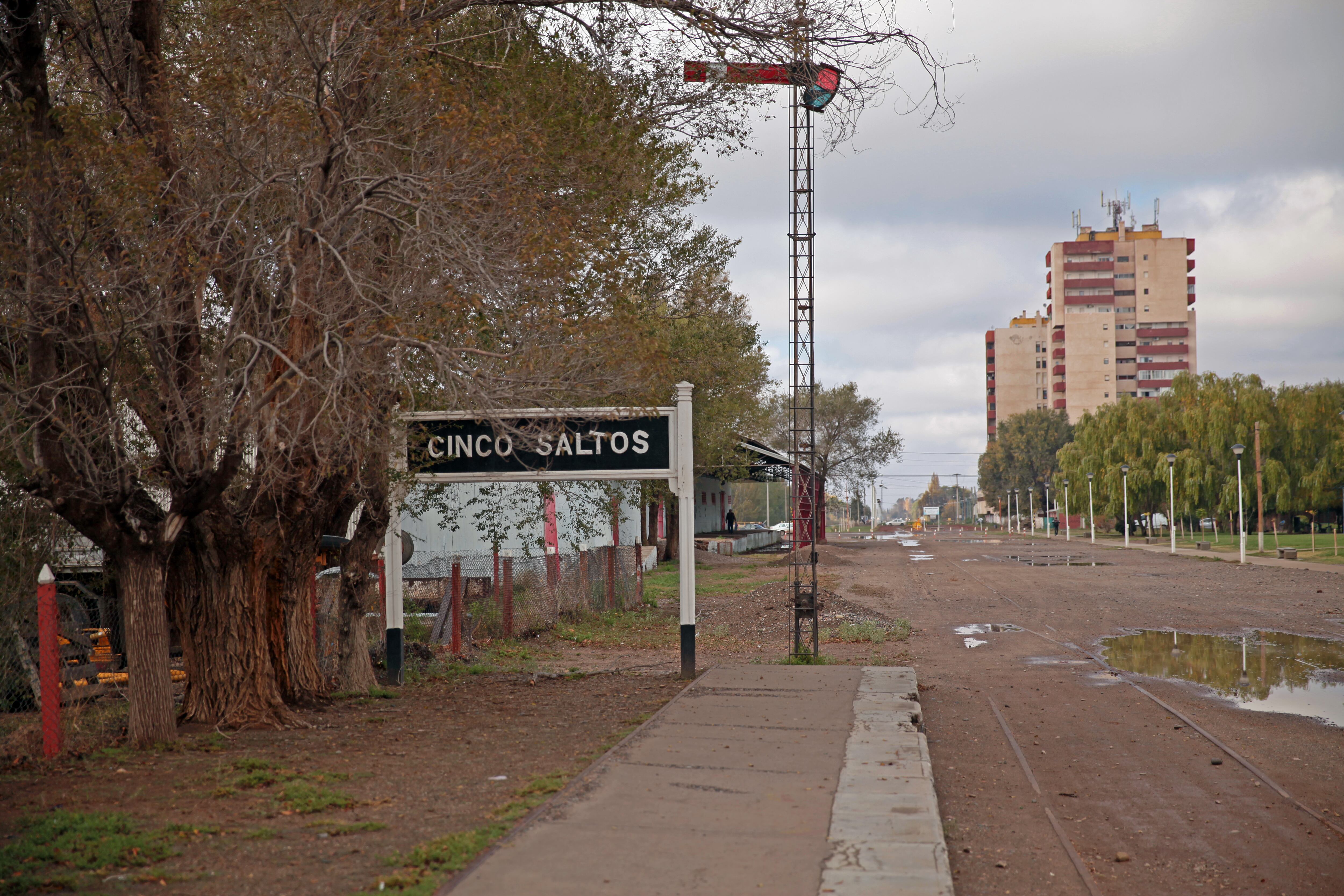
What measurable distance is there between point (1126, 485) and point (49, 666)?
201 feet

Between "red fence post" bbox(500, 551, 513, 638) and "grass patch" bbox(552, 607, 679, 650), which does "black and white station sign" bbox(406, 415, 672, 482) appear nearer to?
"grass patch" bbox(552, 607, 679, 650)

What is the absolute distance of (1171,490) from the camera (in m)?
52.4

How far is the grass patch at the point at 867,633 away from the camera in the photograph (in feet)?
61.8

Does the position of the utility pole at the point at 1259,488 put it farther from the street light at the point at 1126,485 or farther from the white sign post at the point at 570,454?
the white sign post at the point at 570,454

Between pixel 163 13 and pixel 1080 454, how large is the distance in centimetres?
7331

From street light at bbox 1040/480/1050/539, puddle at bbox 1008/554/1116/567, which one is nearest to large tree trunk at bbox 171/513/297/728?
puddle at bbox 1008/554/1116/567

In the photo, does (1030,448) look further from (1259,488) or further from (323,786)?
(323,786)

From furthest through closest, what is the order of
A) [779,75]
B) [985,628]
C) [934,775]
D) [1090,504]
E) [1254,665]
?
[1090,504] → [985,628] → [1254,665] → [779,75] → [934,775]

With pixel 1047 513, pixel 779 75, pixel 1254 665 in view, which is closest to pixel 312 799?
pixel 779 75

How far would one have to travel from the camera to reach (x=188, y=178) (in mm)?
9062

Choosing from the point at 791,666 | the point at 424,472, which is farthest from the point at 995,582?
the point at 424,472

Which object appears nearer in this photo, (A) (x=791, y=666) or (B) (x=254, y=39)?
(B) (x=254, y=39)

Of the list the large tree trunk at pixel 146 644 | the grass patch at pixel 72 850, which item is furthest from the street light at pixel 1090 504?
the grass patch at pixel 72 850

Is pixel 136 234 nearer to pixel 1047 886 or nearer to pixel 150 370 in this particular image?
pixel 150 370
